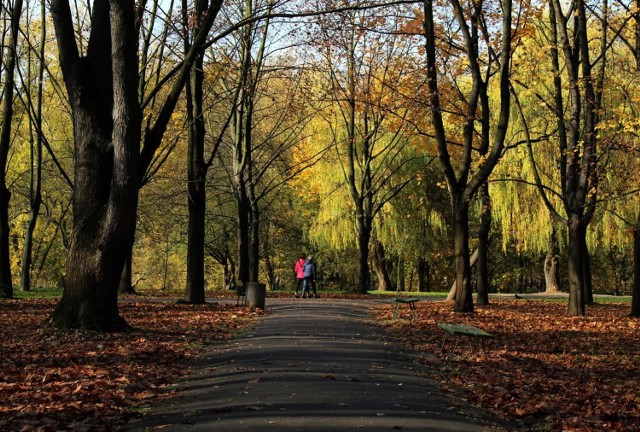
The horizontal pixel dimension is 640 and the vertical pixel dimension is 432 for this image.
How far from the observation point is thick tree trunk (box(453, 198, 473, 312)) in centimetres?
1900

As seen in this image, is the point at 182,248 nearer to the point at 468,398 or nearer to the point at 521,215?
the point at 521,215

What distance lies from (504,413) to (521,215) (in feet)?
80.9

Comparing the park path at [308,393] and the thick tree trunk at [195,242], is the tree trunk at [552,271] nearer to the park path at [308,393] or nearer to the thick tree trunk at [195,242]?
the thick tree trunk at [195,242]

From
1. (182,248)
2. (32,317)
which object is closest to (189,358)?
(32,317)

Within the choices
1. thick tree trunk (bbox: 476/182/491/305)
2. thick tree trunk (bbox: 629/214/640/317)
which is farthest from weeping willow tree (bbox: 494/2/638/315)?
thick tree trunk (bbox: 476/182/491/305)

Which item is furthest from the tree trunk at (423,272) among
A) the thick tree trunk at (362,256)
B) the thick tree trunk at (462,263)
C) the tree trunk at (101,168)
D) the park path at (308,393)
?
the park path at (308,393)

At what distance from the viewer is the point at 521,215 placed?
102 feet

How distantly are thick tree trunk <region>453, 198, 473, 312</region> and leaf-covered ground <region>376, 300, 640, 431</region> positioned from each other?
2.28 feet

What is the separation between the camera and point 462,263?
19.1 m

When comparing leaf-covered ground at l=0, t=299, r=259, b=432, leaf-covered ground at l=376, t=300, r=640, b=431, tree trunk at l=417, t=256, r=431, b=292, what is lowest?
leaf-covered ground at l=376, t=300, r=640, b=431

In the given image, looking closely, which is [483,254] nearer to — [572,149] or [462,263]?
[462,263]

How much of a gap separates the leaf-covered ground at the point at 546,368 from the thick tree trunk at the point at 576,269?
1.36m

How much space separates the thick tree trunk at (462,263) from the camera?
19.0 metres

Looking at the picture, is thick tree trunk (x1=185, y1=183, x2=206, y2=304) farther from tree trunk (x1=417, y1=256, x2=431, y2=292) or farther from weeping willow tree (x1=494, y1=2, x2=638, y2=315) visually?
tree trunk (x1=417, y1=256, x2=431, y2=292)
